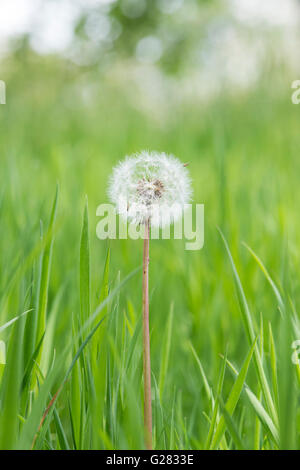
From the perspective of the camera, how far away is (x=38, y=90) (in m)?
3.69

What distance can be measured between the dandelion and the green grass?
0.07 feet

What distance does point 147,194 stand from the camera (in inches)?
15.2

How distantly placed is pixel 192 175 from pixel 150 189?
4.00ft

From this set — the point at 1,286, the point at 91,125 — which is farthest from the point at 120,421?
the point at 91,125

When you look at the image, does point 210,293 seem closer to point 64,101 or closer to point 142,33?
→ point 64,101

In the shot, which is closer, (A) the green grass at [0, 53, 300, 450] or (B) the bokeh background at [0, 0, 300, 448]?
(A) the green grass at [0, 53, 300, 450]

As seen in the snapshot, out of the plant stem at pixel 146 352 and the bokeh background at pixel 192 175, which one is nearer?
the plant stem at pixel 146 352

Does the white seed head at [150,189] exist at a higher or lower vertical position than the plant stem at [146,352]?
higher

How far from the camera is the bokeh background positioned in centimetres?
62

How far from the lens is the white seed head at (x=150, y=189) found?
14.8 inches

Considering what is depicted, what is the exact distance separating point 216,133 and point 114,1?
19.8ft

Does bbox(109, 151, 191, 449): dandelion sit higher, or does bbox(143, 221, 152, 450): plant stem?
bbox(109, 151, 191, 449): dandelion

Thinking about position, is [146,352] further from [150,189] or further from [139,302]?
[139,302]

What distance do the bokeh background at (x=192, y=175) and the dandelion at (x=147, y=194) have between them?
3cm
